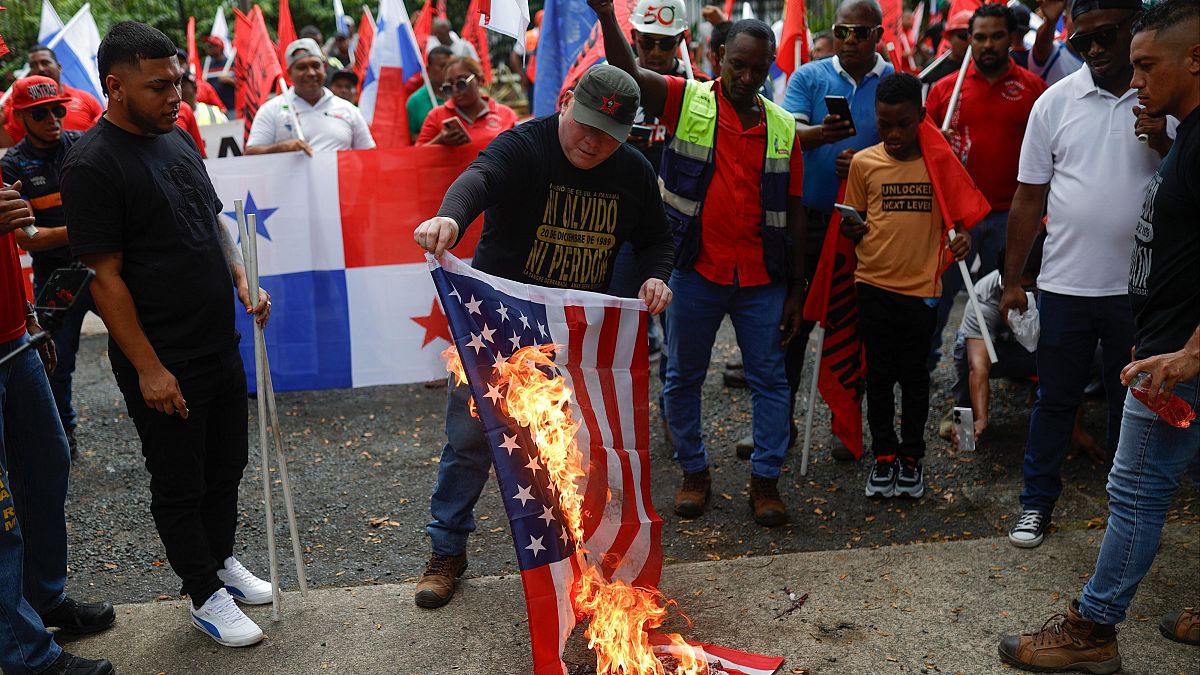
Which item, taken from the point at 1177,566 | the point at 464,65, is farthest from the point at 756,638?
the point at 464,65

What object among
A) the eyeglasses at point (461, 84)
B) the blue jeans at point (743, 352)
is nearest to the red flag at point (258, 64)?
the eyeglasses at point (461, 84)

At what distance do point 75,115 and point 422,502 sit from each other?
3987mm

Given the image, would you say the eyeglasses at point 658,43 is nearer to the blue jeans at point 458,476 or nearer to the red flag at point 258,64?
the blue jeans at point 458,476

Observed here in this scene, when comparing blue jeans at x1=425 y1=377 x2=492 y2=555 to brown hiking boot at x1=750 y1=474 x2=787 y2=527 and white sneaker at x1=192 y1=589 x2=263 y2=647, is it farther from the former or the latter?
brown hiking boot at x1=750 y1=474 x2=787 y2=527

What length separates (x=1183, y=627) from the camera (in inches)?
145

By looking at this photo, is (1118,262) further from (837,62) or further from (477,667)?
(477,667)

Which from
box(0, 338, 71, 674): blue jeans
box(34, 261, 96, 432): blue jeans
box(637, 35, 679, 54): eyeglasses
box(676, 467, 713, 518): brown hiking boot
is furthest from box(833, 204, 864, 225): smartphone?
box(34, 261, 96, 432): blue jeans

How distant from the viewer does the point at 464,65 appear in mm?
7148

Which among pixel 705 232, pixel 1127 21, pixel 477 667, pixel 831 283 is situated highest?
pixel 1127 21

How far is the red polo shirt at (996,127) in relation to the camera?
570 centimetres

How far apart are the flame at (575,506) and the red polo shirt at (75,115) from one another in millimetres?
4726

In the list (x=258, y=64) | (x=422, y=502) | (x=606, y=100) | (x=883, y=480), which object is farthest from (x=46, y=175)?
(x=883, y=480)

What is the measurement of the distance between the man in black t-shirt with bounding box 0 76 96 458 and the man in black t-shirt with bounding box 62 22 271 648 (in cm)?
201

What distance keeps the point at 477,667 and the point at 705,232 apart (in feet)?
7.53
